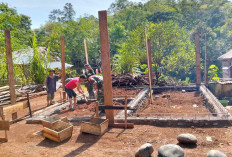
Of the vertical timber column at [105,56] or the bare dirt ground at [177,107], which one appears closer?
the vertical timber column at [105,56]

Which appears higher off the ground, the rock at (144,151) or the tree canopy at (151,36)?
the tree canopy at (151,36)

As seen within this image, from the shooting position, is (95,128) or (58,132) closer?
(58,132)

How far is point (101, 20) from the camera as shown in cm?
495

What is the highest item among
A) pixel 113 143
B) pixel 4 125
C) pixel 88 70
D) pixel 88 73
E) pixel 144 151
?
pixel 88 70

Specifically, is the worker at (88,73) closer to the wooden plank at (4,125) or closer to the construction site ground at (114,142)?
the construction site ground at (114,142)

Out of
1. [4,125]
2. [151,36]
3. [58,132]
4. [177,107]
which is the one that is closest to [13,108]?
[4,125]

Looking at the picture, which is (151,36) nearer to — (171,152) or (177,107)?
(177,107)

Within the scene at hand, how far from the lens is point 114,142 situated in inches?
167

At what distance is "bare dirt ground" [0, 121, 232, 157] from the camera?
378 cm

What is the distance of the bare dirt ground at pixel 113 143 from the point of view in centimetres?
378

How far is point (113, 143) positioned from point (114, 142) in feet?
0.17

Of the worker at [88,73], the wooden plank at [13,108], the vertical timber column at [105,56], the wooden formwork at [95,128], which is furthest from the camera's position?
the worker at [88,73]

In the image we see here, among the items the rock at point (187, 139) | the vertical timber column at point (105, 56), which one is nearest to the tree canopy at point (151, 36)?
the vertical timber column at point (105, 56)

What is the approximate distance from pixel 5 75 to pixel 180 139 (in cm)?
1012
